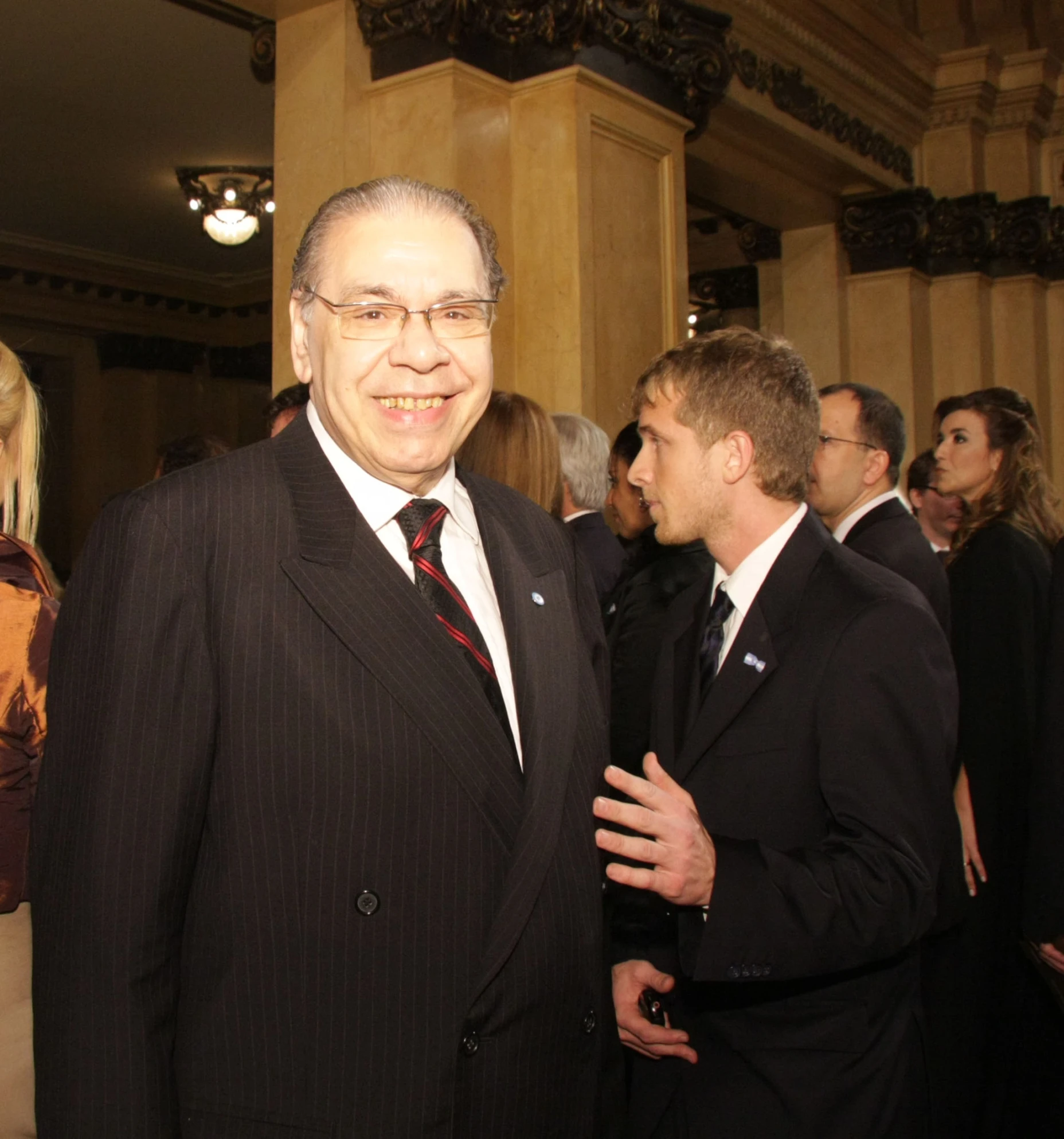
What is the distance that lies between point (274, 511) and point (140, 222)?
12.2 m

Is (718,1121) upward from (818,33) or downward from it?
downward

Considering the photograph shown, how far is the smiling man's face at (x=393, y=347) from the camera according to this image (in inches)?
58.2

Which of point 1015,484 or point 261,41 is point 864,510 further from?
point 261,41

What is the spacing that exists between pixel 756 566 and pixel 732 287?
34.3 ft

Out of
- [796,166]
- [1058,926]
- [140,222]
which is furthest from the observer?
[140,222]

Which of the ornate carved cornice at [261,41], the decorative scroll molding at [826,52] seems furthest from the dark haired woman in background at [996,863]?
the decorative scroll molding at [826,52]

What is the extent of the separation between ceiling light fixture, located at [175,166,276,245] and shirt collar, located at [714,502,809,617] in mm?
8401

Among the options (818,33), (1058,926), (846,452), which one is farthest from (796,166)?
(1058,926)

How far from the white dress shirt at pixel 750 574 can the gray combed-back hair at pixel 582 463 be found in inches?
64.3

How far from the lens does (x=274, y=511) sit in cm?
143

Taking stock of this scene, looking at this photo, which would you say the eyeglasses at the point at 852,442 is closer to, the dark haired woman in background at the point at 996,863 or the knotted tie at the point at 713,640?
the dark haired woman in background at the point at 996,863

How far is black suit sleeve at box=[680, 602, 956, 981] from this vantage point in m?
1.63

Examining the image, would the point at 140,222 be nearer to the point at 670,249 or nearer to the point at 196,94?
the point at 196,94

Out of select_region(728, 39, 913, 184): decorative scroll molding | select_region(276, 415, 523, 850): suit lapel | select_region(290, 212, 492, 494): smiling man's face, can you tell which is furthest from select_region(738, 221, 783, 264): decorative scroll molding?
select_region(276, 415, 523, 850): suit lapel
